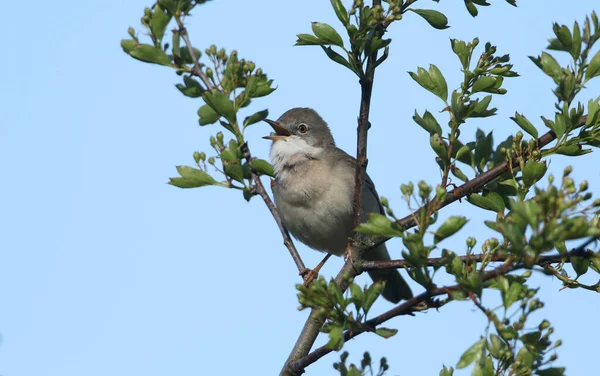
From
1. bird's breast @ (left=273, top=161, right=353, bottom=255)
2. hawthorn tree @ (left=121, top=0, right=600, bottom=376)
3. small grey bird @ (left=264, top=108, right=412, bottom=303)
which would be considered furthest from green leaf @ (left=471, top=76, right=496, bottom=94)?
bird's breast @ (left=273, top=161, right=353, bottom=255)

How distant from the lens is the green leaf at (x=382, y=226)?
10.2ft

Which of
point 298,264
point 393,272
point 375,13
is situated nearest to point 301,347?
point 298,264

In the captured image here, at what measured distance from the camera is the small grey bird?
6.66 m

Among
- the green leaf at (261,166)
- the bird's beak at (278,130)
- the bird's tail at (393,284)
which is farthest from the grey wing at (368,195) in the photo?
the green leaf at (261,166)

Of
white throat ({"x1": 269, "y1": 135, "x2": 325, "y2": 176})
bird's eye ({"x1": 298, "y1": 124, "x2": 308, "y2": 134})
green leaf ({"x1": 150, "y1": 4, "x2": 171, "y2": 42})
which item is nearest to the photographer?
green leaf ({"x1": 150, "y1": 4, "x2": 171, "y2": 42})

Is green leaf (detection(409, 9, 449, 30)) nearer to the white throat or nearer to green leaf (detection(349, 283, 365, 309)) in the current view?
green leaf (detection(349, 283, 365, 309))

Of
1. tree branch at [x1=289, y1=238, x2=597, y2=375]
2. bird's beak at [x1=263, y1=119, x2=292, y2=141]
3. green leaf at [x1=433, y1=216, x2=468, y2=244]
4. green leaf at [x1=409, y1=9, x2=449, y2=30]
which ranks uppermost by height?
bird's beak at [x1=263, y1=119, x2=292, y2=141]

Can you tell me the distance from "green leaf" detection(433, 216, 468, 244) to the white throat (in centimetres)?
382

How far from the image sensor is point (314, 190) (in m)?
6.66

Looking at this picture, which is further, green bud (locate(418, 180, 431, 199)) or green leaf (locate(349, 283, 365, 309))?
green leaf (locate(349, 283, 365, 309))

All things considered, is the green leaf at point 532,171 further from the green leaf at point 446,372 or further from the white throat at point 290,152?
the white throat at point 290,152

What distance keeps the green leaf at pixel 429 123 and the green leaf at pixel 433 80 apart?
0.43 feet

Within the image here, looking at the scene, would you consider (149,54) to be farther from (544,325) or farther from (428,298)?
(544,325)

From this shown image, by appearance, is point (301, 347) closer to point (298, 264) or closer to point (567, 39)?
point (298, 264)
